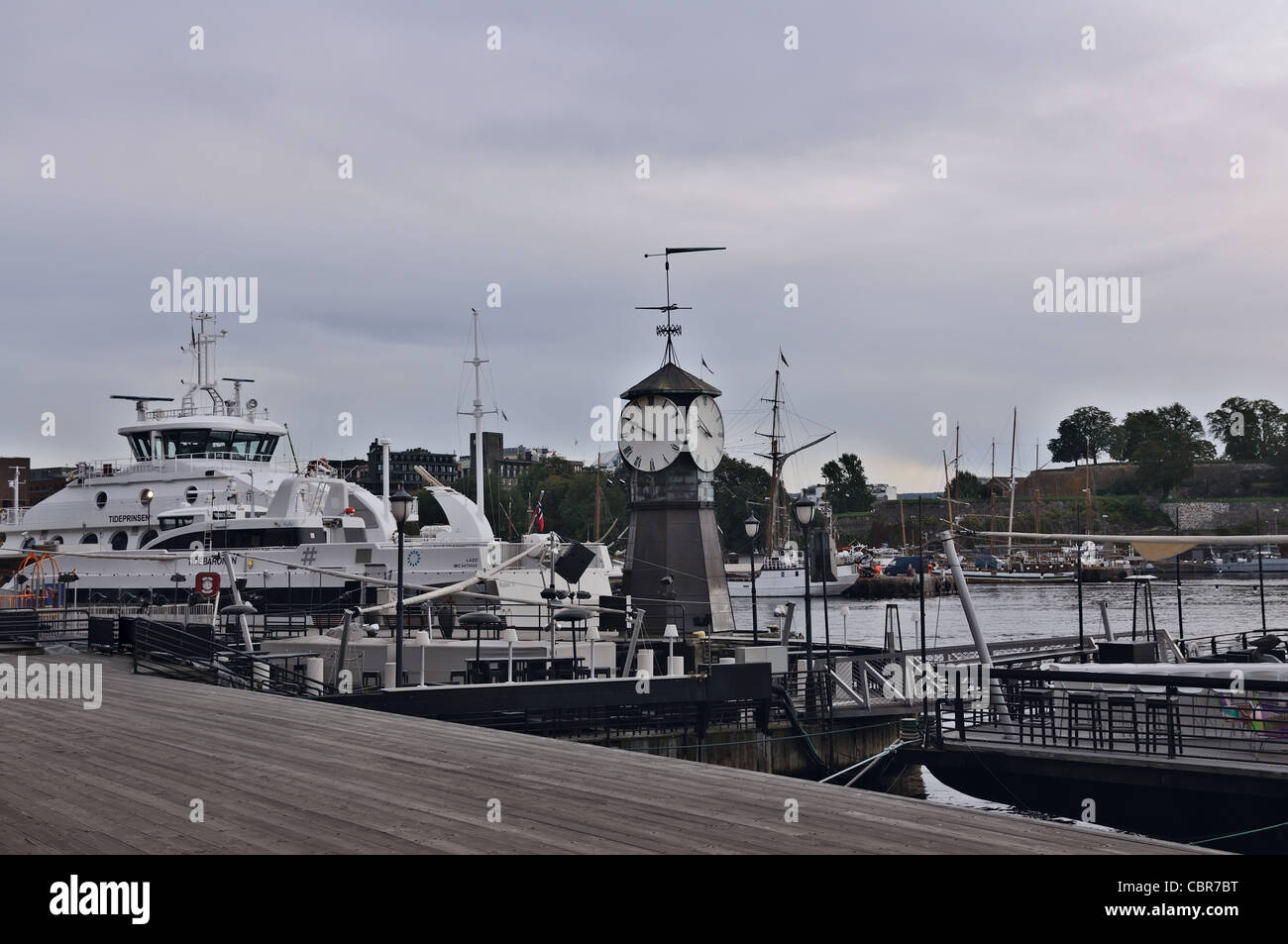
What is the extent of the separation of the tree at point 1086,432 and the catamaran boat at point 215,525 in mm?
154666

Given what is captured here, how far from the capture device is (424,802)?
8344 mm

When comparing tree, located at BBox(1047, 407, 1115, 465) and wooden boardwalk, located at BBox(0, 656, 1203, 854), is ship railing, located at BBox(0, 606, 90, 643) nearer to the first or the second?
wooden boardwalk, located at BBox(0, 656, 1203, 854)

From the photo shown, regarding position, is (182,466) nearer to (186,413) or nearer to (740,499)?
(186,413)

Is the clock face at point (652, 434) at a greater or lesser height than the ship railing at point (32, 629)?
greater

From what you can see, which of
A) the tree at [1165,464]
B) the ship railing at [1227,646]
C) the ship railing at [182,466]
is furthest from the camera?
the tree at [1165,464]

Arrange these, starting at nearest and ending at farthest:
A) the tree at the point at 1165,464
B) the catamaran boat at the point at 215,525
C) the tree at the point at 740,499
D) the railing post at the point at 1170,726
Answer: the railing post at the point at 1170,726, the catamaran boat at the point at 215,525, the tree at the point at 740,499, the tree at the point at 1165,464

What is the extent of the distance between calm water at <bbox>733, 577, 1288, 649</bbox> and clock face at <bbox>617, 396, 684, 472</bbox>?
2459 centimetres

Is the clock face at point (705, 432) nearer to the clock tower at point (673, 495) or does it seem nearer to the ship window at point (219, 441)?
the clock tower at point (673, 495)

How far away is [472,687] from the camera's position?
2023 cm

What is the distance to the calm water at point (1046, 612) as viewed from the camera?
70.7 meters
